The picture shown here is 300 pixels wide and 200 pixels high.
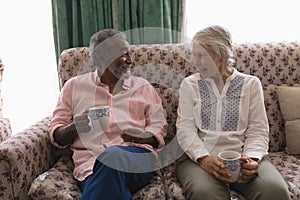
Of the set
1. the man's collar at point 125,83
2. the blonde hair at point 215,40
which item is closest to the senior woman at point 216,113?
the blonde hair at point 215,40

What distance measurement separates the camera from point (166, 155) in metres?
2.08

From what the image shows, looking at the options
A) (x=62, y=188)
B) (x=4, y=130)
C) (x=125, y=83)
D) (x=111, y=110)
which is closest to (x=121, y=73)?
(x=125, y=83)

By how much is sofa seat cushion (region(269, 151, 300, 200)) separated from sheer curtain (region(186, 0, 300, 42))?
3.22 ft

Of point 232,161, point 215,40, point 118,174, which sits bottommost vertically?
point 118,174

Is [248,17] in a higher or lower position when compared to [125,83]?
higher

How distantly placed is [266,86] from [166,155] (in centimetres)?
69

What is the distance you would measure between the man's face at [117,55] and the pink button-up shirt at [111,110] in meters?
0.11

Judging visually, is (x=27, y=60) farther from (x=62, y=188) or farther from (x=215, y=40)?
(x=215, y=40)

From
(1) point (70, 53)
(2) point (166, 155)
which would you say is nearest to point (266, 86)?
(2) point (166, 155)

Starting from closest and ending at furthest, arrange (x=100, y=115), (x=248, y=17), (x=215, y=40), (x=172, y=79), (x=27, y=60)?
(x=100, y=115) < (x=215, y=40) < (x=172, y=79) < (x=248, y=17) < (x=27, y=60)

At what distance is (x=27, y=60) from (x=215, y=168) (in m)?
1.80

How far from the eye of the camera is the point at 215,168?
1727mm

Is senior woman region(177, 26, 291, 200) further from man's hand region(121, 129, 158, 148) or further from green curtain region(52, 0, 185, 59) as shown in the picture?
green curtain region(52, 0, 185, 59)

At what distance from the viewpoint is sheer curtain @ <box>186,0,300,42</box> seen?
277 centimetres
